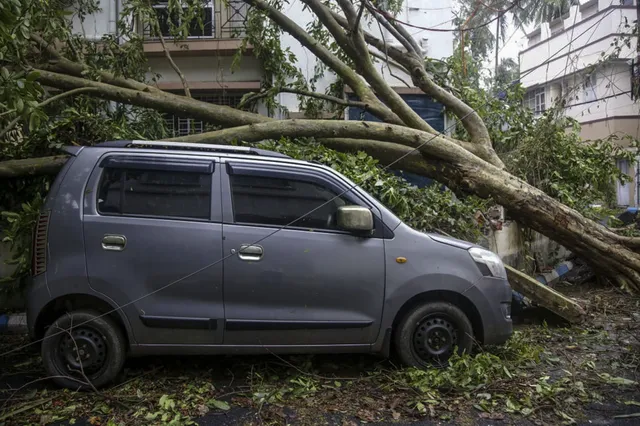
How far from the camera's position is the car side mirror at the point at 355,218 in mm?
4512

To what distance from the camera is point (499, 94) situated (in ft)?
38.5

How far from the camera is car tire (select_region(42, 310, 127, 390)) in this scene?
433 cm

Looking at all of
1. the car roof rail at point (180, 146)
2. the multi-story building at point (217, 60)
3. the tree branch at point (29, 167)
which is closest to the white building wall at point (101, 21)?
the multi-story building at point (217, 60)

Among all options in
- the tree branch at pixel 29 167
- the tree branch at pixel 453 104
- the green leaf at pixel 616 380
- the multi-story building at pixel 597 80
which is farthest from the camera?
the multi-story building at pixel 597 80

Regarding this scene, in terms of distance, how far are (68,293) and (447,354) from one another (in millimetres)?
3093

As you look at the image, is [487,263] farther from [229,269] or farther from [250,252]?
[229,269]

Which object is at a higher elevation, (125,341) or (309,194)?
(309,194)

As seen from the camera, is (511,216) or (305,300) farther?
(511,216)

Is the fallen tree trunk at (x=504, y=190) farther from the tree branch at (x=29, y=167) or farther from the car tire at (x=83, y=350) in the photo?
the car tire at (x=83, y=350)

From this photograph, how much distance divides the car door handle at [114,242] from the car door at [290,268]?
31.2 inches

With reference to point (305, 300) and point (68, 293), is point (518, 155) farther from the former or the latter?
point (68, 293)

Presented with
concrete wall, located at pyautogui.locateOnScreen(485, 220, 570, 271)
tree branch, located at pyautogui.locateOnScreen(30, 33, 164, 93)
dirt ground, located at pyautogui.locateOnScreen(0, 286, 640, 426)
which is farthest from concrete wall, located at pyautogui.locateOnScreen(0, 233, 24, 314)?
concrete wall, located at pyautogui.locateOnScreen(485, 220, 570, 271)

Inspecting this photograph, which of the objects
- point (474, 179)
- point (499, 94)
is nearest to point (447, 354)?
point (474, 179)

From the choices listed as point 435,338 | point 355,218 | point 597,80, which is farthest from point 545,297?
point 597,80
